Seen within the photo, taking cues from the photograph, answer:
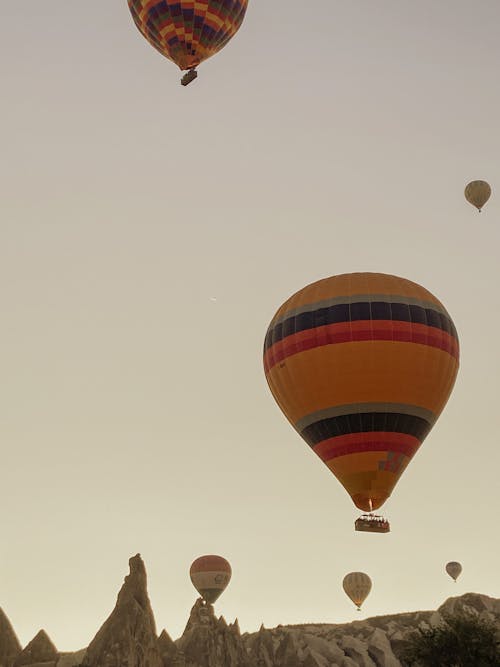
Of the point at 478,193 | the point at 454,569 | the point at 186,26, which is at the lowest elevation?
the point at 454,569

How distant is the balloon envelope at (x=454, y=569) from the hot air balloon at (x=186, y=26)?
88.6 metres

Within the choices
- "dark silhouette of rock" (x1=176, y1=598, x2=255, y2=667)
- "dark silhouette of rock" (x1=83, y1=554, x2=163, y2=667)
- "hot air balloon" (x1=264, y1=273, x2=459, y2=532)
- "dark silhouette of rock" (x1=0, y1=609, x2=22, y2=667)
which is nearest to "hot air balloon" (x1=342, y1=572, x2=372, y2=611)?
"dark silhouette of rock" (x1=176, y1=598, x2=255, y2=667)

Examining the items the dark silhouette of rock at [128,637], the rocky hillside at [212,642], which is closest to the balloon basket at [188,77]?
the rocky hillside at [212,642]

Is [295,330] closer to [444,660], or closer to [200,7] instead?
[444,660]

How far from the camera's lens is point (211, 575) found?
109750 mm

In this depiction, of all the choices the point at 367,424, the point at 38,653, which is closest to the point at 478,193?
the point at 367,424

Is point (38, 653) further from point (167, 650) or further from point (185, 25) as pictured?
point (185, 25)

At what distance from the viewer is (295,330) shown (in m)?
43.7

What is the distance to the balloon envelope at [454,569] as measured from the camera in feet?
401

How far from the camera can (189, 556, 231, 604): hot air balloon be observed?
360ft

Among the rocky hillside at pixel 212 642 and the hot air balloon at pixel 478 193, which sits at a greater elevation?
the hot air balloon at pixel 478 193

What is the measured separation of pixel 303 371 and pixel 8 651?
203 feet

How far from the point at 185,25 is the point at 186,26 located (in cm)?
9

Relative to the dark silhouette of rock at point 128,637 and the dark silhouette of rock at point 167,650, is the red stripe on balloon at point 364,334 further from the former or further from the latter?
the dark silhouette of rock at point 167,650
